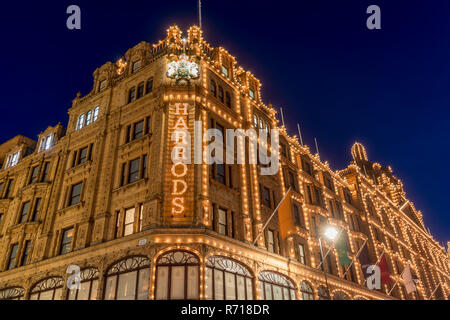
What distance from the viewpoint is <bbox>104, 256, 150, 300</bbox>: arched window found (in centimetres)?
2030

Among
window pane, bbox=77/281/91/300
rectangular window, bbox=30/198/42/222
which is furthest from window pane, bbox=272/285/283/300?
rectangular window, bbox=30/198/42/222

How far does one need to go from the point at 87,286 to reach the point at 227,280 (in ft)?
30.7

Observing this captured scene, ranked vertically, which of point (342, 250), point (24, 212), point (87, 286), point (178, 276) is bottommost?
point (178, 276)

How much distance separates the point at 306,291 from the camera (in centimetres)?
2953

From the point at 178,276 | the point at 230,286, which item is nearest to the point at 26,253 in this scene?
the point at 178,276

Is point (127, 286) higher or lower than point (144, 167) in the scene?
lower

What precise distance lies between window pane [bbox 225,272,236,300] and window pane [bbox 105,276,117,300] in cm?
699

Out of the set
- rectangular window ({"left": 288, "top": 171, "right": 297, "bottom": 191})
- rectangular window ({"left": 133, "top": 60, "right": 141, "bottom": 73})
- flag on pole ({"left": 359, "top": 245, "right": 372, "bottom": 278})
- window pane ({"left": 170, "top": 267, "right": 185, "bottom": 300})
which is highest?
rectangular window ({"left": 133, "top": 60, "right": 141, "bottom": 73})

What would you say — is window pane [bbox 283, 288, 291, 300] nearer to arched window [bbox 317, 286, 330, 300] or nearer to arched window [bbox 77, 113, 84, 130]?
arched window [bbox 317, 286, 330, 300]

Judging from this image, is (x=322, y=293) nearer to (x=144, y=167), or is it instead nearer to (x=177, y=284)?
(x=177, y=284)

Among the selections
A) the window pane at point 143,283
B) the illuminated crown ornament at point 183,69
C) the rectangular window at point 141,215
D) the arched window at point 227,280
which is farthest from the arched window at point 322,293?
the illuminated crown ornament at point 183,69
